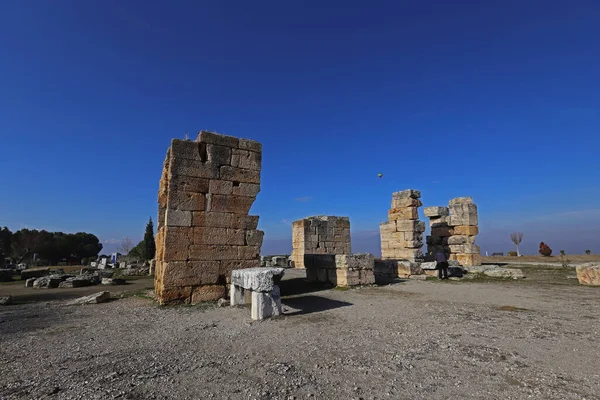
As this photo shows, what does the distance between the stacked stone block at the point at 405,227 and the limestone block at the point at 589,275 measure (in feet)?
21.5

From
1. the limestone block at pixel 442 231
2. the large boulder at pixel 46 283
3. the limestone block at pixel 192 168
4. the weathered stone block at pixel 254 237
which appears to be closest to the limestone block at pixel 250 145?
the limestone block at pixel 192 168

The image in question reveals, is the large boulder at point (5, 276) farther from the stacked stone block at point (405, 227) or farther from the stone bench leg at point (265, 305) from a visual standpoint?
the stacked stone block at point (405, 227)

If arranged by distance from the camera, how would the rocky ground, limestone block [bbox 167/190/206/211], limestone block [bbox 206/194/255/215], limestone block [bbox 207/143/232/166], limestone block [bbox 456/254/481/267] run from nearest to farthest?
the rocky ground
limestone block [bbox 167/190/206/211]
limestone block [bbox 206/194/255/215]
limestone block [bbox 207/143/232/166]
limestone block [bbox 456/254/481/267]

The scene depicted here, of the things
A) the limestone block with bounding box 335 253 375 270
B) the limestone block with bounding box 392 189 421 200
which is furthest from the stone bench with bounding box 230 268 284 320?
the limestone block with bounding box 392 189 421 200

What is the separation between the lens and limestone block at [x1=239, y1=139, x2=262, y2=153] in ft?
28.9

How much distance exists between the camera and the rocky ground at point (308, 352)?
2904mm

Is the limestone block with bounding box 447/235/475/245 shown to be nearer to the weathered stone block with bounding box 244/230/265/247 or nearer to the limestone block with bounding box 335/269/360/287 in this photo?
the limestone block with bounding box 335/269/360/287

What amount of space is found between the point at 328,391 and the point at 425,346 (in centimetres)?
191

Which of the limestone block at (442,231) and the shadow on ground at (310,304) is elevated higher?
the limestone block at (442,231)

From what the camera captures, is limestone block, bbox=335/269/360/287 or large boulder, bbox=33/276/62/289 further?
large boulder, bbox=33/276/62/289

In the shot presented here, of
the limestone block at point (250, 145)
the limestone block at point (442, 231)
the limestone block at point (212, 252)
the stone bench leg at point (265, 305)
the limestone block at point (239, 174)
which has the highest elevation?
the limestone block at point (250, 145)

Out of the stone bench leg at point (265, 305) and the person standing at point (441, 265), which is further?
the person standing at point (441, 265)

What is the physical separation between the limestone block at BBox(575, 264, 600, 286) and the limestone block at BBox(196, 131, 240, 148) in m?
12.1

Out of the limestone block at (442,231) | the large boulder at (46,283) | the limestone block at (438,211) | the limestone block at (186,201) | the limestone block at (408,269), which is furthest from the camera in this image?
the limestone block at (438,211)
